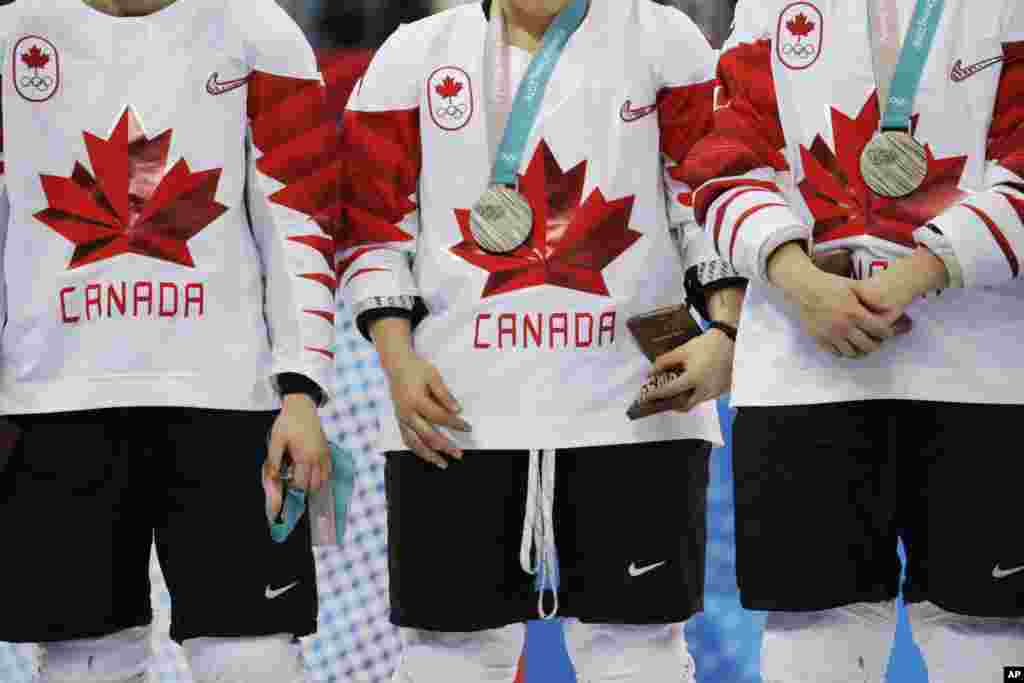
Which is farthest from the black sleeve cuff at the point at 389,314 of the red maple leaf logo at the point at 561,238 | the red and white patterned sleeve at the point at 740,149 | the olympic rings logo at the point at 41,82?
the olympic rings logo at the point at 41,82

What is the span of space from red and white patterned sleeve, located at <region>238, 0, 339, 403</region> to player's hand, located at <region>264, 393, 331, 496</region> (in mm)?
63

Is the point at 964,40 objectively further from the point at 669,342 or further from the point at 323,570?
the point at 323,570

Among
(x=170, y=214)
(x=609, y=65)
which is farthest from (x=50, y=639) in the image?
(x=609, y=65)

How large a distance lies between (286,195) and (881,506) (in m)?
1.17

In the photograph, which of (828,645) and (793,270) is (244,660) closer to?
(828,645)

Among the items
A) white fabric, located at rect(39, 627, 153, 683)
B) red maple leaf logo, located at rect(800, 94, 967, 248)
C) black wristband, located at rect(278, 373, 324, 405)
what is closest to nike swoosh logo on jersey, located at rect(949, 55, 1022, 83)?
red maple leaf logo, located at rect(800, 94, 967, 248)

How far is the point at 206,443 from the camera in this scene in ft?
9.45

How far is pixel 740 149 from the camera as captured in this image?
2.79 meters

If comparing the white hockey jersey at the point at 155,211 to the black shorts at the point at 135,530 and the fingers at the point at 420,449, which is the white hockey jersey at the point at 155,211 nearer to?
the black shorts at the point at 135,530

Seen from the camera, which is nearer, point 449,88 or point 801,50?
point 801,50

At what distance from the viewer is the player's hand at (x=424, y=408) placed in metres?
2.96

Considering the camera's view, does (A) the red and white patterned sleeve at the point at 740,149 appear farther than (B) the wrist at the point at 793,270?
Yes

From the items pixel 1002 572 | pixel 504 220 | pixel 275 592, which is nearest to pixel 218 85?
pixel 504 220

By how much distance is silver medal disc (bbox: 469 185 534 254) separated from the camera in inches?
118
